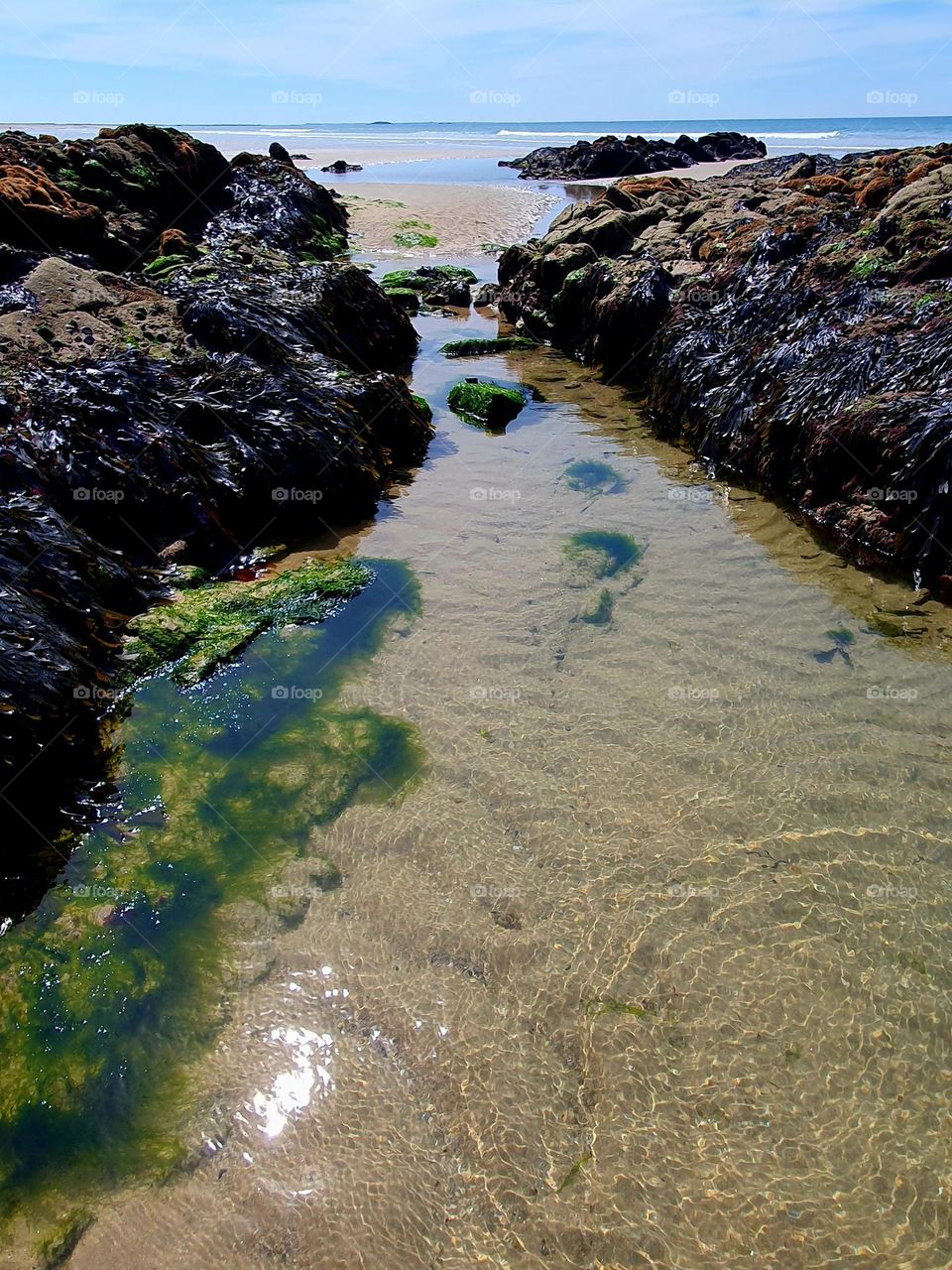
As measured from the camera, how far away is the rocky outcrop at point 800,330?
22.8 ft

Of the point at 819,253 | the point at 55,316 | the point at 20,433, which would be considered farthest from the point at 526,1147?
the point at 819,253

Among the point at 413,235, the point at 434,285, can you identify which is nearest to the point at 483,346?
the point at 434,285

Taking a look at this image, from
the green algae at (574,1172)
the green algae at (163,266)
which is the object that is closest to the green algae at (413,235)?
the green algae at (163,266)

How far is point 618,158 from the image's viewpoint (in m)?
48.3

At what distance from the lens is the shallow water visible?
2.79m

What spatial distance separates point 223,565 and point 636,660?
375 cm

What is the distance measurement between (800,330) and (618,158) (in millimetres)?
47374

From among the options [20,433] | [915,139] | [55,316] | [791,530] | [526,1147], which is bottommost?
[526,1147]

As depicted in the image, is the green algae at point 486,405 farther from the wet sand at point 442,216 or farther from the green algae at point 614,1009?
the wet sand at point 442,216

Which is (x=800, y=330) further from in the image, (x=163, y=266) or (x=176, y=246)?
(x=176, y=246)

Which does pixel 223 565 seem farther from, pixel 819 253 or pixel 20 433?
pixel 819 253

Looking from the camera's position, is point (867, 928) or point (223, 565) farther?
point (223, 565)

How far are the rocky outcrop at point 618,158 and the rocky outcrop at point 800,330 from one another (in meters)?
35.9

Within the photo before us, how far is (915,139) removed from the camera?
60.3 m
